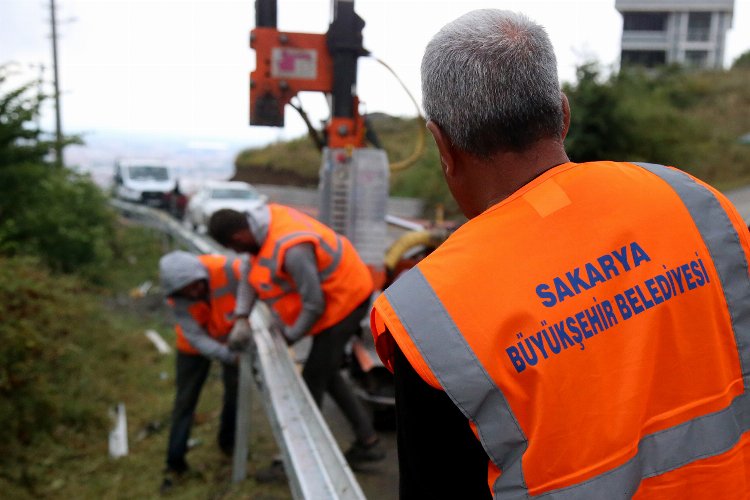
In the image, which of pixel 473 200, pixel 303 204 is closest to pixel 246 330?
pixel 473 200

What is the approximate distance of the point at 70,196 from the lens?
12.8 meters

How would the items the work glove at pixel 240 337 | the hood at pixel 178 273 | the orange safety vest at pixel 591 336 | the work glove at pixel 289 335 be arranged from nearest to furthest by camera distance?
the orange safety vest at pixel 591 336
the work glove at pixel 240 337
the work glove at pixel 289 335
the hood at pixel 178 273

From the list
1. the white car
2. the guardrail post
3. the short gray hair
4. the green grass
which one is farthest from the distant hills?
the short gray hair

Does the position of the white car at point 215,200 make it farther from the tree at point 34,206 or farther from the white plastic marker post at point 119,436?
the white plastic marker post at point 119,436

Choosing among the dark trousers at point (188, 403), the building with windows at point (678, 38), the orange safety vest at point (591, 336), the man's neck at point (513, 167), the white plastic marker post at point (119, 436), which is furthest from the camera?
the building with windows at point (678, 38)

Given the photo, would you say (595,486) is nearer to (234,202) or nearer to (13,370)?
(13,370)

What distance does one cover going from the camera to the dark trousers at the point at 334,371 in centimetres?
500

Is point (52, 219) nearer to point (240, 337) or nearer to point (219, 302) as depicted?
point (219, 302)

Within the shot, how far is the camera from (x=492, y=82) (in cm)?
129

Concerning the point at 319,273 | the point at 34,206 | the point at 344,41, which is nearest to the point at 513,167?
the point at 319,273

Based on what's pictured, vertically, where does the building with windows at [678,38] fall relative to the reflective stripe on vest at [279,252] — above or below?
above

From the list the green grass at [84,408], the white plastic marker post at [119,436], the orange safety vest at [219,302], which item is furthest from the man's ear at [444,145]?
the white plastic marker post at [119,436]

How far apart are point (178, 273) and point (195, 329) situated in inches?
16.2

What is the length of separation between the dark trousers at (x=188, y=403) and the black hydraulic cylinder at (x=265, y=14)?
8.04ft
